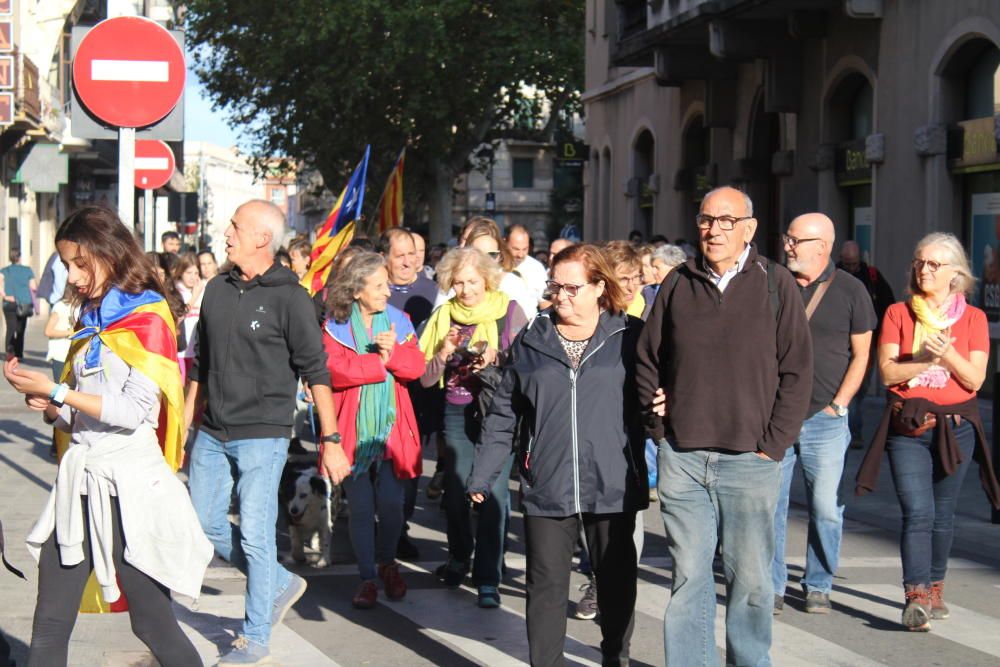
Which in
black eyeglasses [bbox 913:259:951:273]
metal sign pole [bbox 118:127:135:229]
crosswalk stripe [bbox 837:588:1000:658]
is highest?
metal sign pole [bbox 118:127:135:229]

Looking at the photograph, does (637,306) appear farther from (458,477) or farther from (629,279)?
(458,477)

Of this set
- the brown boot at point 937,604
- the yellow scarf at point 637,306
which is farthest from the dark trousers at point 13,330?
the brown boot at point 937,604

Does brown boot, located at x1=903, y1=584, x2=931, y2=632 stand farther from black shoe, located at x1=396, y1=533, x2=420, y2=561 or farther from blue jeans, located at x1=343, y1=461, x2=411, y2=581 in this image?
black shoe, located at x1=396, y1=533, x2=420, y2=561

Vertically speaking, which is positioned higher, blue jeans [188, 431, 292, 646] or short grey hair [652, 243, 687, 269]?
short grey hair [652, 243, 687, 269]

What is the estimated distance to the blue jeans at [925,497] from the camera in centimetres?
737

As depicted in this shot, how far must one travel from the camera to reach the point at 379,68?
42.6 meters

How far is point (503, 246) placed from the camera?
9.62 metres

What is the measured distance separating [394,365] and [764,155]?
1840 cm

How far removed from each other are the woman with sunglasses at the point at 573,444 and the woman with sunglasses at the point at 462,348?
1.83m

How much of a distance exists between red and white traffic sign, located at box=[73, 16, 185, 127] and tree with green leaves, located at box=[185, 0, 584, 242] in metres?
33.6

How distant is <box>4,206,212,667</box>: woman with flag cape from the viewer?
4.98m

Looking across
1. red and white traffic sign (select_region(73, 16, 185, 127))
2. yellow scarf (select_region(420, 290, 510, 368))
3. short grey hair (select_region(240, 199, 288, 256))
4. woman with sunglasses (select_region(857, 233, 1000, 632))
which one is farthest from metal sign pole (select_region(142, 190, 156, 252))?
woman with sunglasses (select_region(857, 233, 1000, 632))

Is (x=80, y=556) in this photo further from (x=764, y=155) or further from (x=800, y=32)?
(x=764, y=155)

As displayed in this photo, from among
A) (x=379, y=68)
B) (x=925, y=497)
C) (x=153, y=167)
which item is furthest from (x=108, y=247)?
(x=379, y=68)
